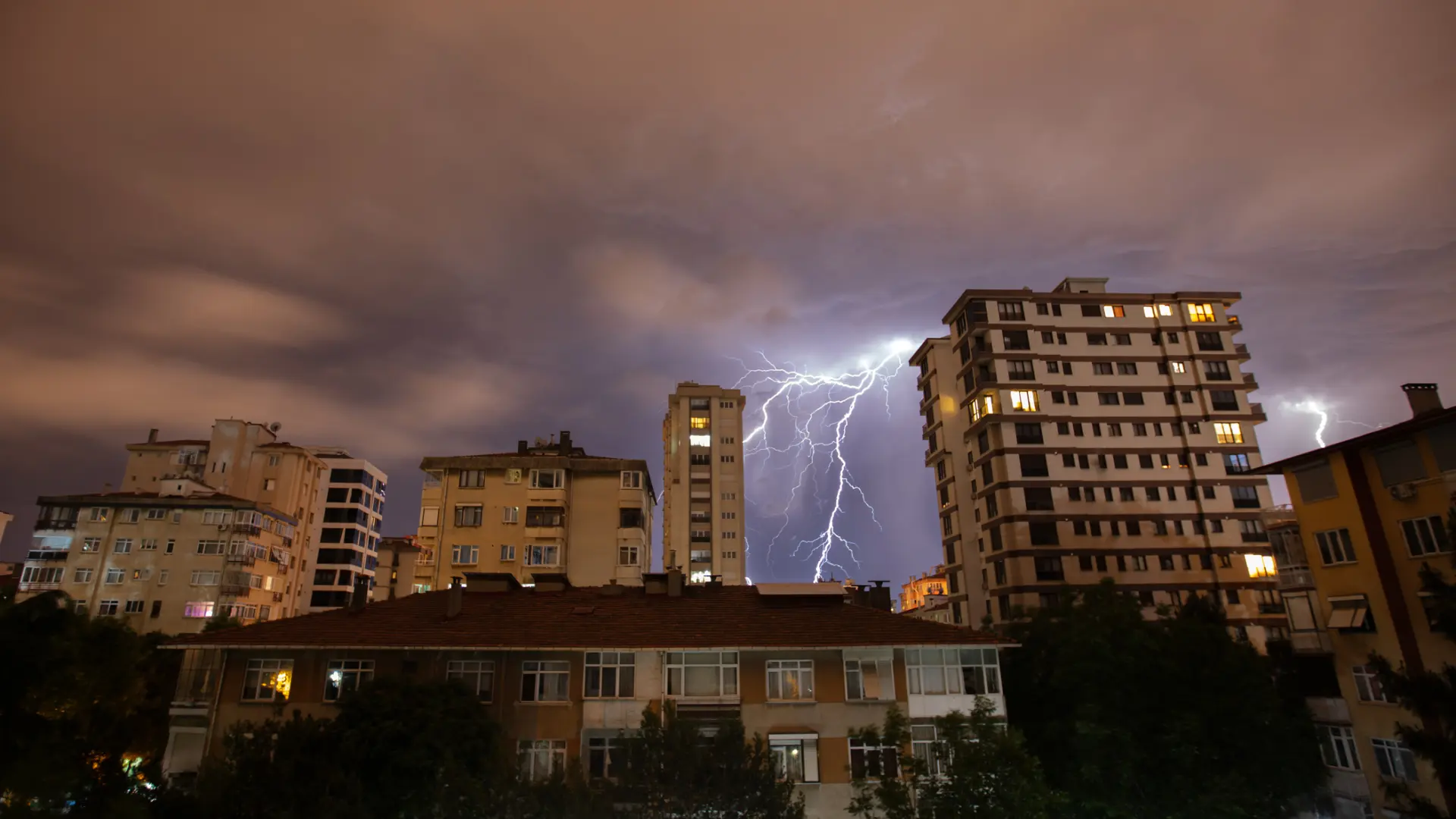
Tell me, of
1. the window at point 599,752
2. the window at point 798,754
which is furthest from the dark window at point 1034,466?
the window at point 599,752

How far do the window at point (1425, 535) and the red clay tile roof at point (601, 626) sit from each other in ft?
52.1

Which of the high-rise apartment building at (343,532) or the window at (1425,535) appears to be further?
the high-rise apartment building at (343,532)

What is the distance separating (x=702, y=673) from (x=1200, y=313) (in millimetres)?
61982

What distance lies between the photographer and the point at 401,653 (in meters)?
28.3

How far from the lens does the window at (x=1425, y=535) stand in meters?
27.0

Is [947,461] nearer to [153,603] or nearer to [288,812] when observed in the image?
[288,812]

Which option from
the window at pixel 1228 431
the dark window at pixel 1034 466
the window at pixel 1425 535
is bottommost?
the window at pixel 1425 535

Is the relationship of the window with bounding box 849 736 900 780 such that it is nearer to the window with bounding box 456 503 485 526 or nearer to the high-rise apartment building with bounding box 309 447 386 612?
the window with bounding box 456 503 485 526

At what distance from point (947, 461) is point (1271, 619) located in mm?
27851

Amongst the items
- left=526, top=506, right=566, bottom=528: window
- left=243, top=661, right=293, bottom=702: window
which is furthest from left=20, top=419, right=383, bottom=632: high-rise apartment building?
left=243, top=661, right=293, bottom=702: window

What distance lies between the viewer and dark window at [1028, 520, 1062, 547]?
59469mm

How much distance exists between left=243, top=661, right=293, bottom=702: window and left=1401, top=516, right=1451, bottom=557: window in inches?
1693

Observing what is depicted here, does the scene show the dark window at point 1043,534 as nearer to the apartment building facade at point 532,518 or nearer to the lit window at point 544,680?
the apartment building facade at point 532,518

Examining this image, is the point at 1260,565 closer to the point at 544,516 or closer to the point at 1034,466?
the point at 1034,466
